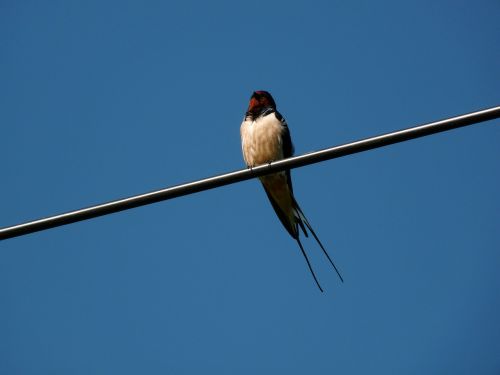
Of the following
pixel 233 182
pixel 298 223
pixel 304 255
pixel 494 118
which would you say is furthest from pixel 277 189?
pixel 494 118

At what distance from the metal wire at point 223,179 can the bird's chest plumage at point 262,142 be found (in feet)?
7.94

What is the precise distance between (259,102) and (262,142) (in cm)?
69

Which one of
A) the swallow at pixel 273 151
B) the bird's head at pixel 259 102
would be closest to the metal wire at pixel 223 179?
the swallow at pixel 273 151

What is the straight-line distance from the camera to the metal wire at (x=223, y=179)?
258 centimetres

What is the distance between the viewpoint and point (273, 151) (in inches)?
206

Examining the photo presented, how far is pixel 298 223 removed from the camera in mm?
5242

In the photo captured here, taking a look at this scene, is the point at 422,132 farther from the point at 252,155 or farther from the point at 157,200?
the point at 252,155

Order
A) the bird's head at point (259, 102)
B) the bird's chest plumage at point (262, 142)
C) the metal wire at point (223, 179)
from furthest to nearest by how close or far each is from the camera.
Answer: the bird's head at point (259, 102)
the bird's chest plumage at point (262, 142)
the metal wire at point (223, 179)

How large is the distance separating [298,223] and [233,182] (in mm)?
2513

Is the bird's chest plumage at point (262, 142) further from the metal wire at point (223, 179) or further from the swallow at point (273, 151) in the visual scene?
the metal wire at point (223, 179)

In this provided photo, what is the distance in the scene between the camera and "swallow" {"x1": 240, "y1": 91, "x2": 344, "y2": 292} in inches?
206

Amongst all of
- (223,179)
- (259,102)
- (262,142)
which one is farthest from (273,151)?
(223,179)

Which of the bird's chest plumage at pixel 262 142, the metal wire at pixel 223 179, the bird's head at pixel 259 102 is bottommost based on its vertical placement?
the metal wire at pixel 223 179

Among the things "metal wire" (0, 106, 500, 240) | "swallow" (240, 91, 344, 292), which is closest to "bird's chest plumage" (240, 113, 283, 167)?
"swallow" (240, 91, 344, 292)
